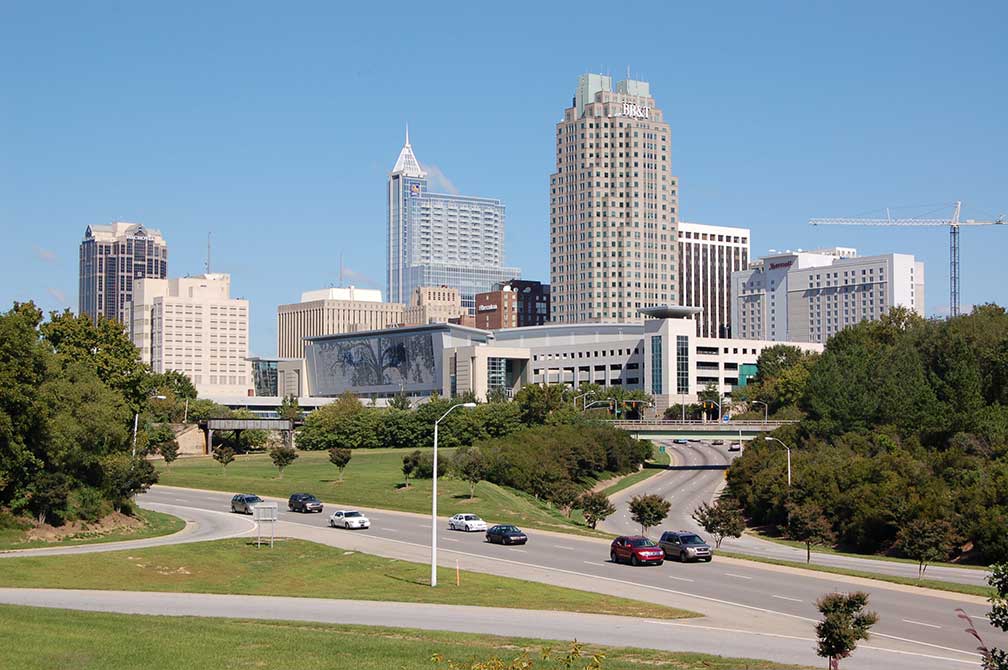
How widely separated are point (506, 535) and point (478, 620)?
100ft

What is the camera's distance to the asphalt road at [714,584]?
4044 cm

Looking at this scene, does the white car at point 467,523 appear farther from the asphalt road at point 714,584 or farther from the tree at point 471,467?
the tree at point 471,467

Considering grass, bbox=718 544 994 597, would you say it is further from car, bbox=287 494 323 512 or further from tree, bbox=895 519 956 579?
car, bbox=287 494 323 512

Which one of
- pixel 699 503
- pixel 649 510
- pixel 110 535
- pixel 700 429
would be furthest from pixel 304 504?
pixel 700 429

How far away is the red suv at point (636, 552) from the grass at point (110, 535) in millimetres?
29293

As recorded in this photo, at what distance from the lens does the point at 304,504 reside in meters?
90.7

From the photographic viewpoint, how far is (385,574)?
56.8 meters

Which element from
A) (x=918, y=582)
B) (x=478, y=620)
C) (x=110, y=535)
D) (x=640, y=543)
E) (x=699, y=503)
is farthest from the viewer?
(x=699, y=503)

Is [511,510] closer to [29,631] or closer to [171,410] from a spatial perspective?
[29,631]

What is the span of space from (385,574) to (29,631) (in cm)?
2522

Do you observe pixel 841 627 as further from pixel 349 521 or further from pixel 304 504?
pixel 304 504

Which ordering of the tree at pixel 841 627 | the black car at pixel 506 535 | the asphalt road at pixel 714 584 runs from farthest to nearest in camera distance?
the black car at pixel 506 535
the asphalt road at pixel 714 584
the tree at pixel 841 627

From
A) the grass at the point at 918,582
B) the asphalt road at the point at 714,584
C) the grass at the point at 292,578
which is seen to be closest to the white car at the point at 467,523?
the asphalt road at the point at 714,584

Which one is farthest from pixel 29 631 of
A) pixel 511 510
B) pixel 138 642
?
pixel 511 510
